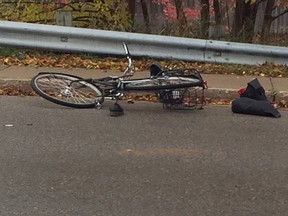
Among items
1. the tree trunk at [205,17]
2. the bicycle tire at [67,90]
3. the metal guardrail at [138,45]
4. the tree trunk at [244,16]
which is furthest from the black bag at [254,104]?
the tree trunk at [244,16]

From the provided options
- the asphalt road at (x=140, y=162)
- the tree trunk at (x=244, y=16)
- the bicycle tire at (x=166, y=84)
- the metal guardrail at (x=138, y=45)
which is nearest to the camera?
the asphalt road at (x=140, y=162)

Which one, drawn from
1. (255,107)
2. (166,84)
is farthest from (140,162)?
(255,107)

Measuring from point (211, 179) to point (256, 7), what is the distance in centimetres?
810

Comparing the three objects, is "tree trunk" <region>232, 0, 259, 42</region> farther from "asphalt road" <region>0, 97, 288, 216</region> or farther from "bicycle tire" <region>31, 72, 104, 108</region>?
"bicycle tire" <region>31, 72, 104, 108</region>

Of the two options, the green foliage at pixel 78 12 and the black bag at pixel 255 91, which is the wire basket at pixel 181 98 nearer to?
the black bag at pixel 255 91

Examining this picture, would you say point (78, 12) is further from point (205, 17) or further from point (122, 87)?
point (122, 87)

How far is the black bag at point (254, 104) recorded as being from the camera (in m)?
6.68

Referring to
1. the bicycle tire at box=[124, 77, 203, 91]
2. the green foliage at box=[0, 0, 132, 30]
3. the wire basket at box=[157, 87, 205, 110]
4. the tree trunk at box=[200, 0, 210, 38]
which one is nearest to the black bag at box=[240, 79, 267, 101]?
the wire basket at box=[157, 87, 205, 110]

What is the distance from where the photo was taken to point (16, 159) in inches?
198

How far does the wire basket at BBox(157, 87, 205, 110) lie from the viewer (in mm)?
6711

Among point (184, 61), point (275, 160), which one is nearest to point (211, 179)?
point (275, 160)

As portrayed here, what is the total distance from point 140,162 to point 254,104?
Result: 2.29 meters

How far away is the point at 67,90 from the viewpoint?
696cm

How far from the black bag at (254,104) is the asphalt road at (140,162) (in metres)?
0.11
